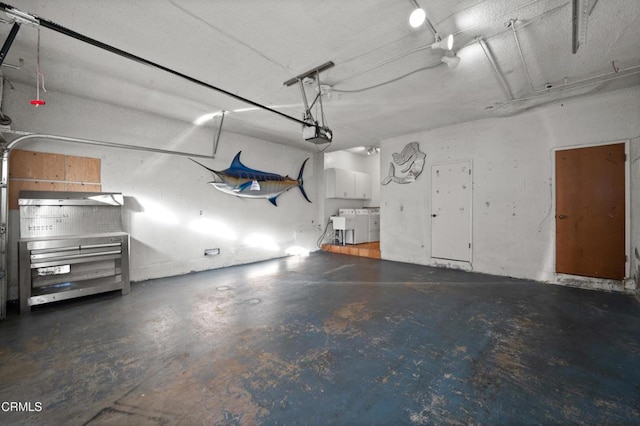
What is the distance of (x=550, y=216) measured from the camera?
413cm

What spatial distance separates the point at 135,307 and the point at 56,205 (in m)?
1.77

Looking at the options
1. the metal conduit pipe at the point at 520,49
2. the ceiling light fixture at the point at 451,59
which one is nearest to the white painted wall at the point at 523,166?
the metal conduit pipe at the point at 520,49

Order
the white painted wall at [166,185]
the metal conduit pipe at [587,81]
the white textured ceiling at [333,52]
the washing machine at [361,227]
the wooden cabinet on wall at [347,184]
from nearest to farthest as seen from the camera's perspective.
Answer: the white textured ceiling at [333,52] < the metal conduit pipe at [587,81] < the white painted wall at [166,185] < the washing machine at [361,227] < the wooden cabinet on wall at [347,184]

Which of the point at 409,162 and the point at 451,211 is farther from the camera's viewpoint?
the point at 409,162

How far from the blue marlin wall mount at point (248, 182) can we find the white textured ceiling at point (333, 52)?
1402mm

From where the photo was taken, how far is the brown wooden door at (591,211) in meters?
3.66

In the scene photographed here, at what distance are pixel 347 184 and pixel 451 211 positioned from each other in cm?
335

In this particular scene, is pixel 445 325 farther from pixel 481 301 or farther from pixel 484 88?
pixel 484 88

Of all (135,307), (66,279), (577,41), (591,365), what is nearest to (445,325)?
(591,365)

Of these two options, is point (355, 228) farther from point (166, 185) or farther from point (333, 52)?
point (333, 52)

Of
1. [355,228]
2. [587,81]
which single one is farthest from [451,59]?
[355,228]

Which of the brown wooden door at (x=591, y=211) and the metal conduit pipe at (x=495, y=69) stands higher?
the metal conduit pipe at (x=495, y=69)

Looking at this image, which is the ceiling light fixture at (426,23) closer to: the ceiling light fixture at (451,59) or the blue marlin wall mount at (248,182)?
the ceiling light fixture at (451,59)

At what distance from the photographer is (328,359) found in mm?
2061
